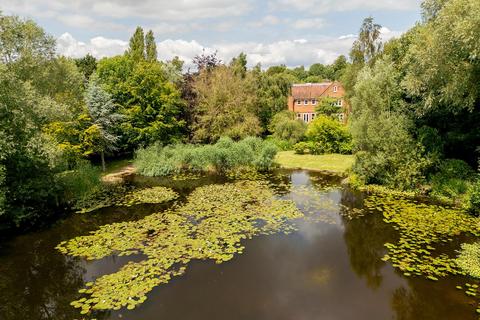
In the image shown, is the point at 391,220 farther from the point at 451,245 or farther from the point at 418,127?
the point at 418,127

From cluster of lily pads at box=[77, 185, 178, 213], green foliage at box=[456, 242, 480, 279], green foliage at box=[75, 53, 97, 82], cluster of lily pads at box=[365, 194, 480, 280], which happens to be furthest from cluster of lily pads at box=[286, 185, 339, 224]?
green foliage at box=[75, 53, 97, 82]

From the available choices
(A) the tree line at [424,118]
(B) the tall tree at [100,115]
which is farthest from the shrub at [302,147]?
(B) the tall tree at [100,115]

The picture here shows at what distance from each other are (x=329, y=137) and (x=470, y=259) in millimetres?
22361

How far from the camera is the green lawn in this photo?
85.5 feet

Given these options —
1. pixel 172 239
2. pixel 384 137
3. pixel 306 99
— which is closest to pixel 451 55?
pixel 384 137

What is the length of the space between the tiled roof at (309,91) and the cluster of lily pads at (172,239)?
1431 inches

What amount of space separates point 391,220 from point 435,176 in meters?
5.99

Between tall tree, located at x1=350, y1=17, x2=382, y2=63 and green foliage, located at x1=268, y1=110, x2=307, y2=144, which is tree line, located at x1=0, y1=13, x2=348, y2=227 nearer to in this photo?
green foliage, located at x1=268, y1=110, x2=307, y2=144

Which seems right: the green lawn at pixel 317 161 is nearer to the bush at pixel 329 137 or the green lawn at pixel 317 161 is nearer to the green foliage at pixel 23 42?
the bush at pixel 329 137

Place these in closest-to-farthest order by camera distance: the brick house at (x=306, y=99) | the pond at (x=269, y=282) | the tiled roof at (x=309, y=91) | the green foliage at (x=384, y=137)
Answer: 1. the pond at (x=269, y=282)
2. the green foliage at (x=384, y=137)
3. the brick house at (x=306, y=99)
4. the tiled roof at (x=309, y=91)

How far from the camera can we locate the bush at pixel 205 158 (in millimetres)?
24188

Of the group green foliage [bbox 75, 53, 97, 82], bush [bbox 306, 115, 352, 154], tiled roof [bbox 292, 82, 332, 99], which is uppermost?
green foliage [bbox 75, 53, 97, 82]

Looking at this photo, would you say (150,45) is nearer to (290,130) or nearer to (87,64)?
(87,64)

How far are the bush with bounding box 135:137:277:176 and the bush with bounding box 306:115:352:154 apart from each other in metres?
8.57
